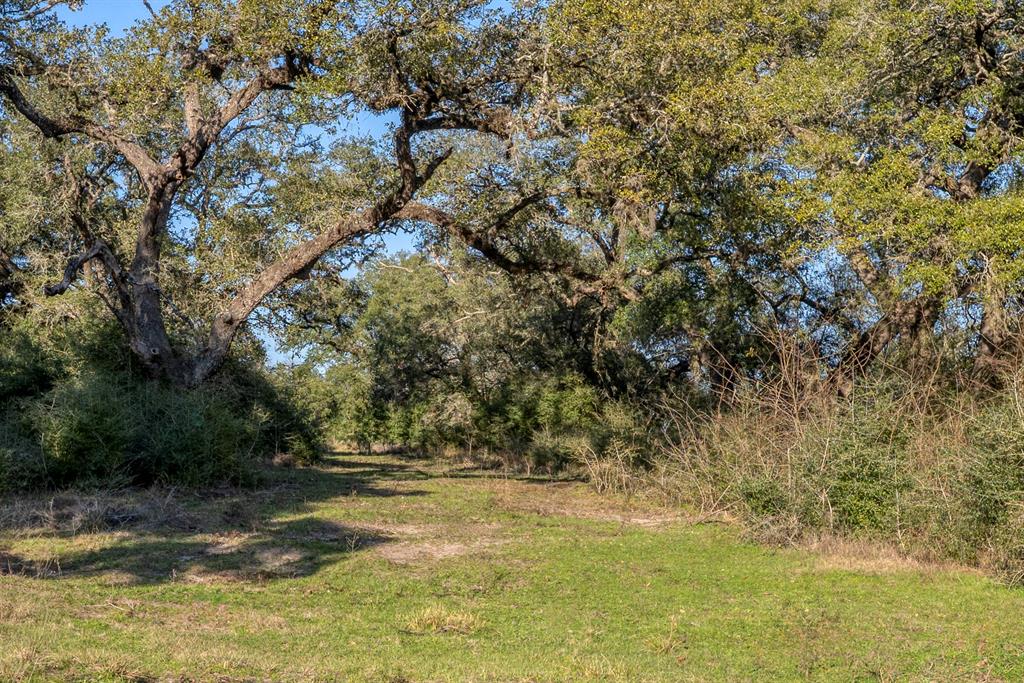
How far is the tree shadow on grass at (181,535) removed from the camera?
10.0m

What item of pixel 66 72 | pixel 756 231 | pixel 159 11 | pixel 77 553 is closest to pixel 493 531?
pixel 77 553

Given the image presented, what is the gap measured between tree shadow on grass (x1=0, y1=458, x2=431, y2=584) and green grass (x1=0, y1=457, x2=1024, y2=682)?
0.17 ft

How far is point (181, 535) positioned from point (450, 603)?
4383 millimetres

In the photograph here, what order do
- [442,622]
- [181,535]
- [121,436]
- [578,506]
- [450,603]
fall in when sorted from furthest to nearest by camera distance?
[578,506] → [121,436] → [181,535] → [450,603] → [442,622]

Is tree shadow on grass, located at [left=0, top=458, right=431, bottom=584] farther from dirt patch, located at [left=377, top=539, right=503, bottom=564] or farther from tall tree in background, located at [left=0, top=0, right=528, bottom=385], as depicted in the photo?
tall tree in background, located at [left=0, top=0, right=528, bottom=385]

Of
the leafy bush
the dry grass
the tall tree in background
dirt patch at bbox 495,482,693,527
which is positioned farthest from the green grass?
the tall tree in background

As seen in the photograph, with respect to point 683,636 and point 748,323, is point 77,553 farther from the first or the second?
point 748,323

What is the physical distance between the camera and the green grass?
278 inches

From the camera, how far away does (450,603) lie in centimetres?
927

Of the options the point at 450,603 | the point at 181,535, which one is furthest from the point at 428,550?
the point at 181,535

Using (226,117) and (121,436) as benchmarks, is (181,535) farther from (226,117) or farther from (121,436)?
(226,117)

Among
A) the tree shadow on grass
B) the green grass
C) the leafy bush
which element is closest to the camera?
the green grass

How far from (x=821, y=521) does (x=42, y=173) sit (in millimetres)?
17048

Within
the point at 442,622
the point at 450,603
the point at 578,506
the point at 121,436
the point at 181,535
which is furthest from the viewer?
the point at 578,506
